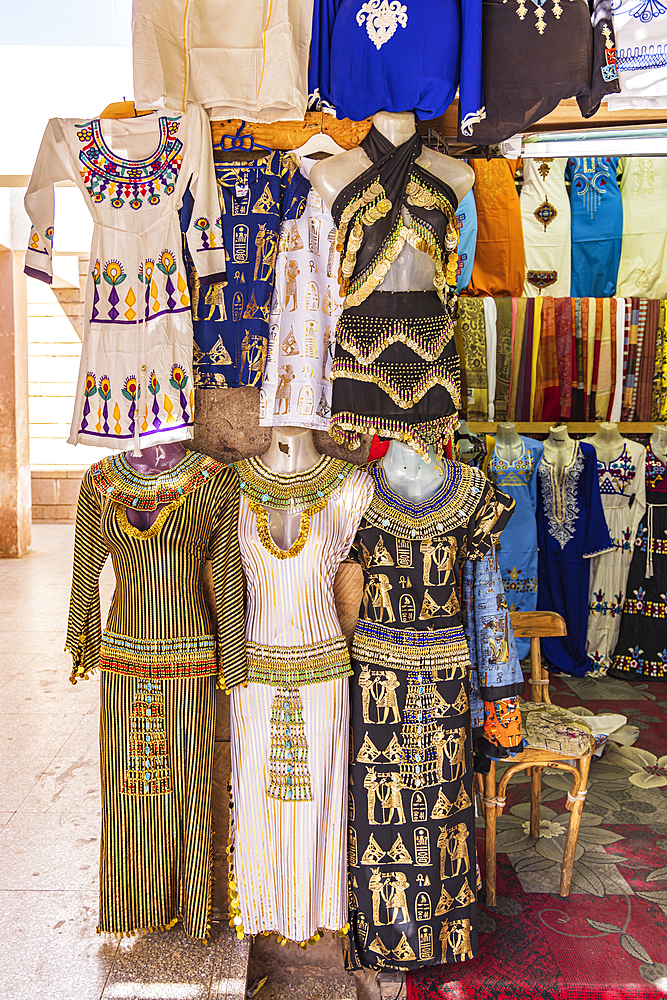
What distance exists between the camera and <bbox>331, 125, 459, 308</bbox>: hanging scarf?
80.2 inches

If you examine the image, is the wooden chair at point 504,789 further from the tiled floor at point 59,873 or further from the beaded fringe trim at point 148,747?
the beaded fringe trim at point 148,747

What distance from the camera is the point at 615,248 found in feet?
15.8

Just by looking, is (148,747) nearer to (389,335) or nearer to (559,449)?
(389,335)

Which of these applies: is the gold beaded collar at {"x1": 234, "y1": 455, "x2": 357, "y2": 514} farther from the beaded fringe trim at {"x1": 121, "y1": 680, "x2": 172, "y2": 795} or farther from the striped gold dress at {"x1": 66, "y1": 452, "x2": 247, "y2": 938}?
the beaded fringe trim at {"x1": 121, "y1": 680, "x2": 172, "y2": 795}

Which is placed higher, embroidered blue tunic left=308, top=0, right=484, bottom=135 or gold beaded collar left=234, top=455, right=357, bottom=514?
embroidered blue tunic left=308, top=0, right=484, bottom=135

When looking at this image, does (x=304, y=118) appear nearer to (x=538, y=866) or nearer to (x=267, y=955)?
(x=267, y=955)

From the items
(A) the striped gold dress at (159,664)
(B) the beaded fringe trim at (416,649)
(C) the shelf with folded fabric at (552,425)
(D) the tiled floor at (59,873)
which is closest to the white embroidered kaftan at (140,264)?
(A) the striped gold dress at (159,664)

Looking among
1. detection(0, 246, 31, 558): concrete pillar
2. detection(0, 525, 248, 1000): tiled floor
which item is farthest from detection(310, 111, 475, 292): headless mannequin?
detection(0, 246, 31, 558): concrete pillar

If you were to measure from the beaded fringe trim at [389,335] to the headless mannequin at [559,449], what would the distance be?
2.88 metres

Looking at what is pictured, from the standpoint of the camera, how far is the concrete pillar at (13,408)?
7734 mm

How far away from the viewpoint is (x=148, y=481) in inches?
83.4

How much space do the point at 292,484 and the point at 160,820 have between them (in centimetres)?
105

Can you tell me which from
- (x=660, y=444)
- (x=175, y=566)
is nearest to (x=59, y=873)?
(x=175, y=566)

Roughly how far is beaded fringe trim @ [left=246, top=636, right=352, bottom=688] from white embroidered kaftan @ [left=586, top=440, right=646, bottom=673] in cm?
320
